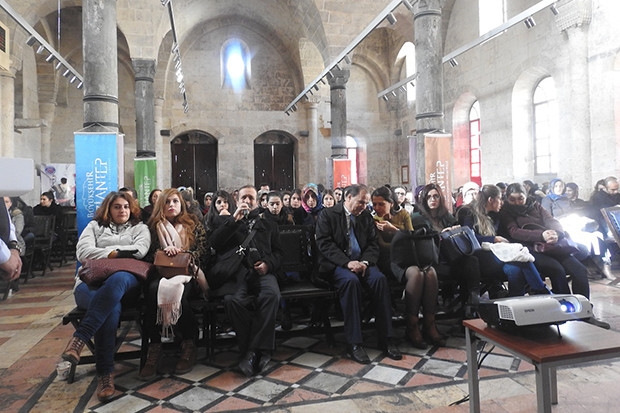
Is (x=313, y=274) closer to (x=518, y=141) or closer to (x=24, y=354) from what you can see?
(x=24, y=354)

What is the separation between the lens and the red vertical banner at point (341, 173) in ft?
43.2

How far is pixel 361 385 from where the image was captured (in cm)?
328

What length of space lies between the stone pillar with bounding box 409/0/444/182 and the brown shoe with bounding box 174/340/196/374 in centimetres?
603

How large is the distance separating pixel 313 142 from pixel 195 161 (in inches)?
199

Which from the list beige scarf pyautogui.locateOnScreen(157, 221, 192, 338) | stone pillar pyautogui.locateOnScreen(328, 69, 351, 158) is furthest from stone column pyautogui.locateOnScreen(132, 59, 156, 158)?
beige scarf pyautogui.locateOnScreen(157, 221, 192, 338)

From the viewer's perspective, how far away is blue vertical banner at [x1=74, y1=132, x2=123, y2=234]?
19.6 feet

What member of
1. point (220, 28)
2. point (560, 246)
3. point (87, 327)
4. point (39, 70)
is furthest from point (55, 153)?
point (560, 246)

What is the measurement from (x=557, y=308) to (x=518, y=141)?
38.6ft

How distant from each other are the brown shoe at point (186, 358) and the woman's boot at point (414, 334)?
6.10ft

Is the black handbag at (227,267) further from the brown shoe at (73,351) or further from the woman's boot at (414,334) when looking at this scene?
the woman's boot at (414,334)

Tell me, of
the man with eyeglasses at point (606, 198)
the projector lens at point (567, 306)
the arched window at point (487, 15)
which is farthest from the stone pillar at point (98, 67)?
the arched window at point (487, 15)

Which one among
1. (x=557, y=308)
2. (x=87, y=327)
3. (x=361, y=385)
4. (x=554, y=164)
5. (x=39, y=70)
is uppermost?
(x=39, y=70)

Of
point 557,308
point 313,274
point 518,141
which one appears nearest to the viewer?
point 557,308

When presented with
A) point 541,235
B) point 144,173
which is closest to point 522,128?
point 541,235
